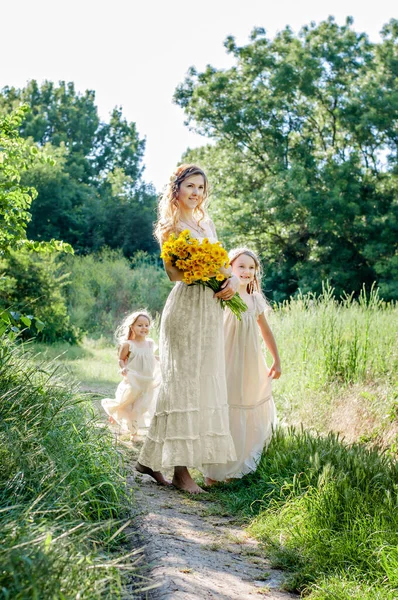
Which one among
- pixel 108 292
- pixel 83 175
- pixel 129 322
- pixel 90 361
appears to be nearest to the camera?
pixel 129 322

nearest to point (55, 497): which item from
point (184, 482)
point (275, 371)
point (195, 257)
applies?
point (184, 482)

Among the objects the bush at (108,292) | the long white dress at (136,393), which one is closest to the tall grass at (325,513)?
the long white dress at (136,393)

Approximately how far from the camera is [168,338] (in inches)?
211

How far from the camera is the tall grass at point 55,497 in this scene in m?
2.45

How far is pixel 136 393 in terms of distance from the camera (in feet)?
24.3

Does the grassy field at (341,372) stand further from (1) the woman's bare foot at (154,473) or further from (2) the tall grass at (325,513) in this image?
(1) the woman's bare foot at (154,473)

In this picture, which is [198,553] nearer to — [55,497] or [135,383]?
[55,497]

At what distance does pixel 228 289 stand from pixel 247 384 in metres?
0.97

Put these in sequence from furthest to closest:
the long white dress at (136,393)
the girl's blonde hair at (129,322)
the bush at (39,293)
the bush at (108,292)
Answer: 1. the bush at (108,292)
2. the bush at (39,293)
3. the girl's blonde hair at (129,322)
4. the long white dress at (136,393)

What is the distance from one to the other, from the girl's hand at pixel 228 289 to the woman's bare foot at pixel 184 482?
1308 millimetres

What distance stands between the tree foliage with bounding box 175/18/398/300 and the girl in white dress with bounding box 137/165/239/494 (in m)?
17.2

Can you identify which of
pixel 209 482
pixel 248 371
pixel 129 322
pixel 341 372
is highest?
pixel 129 322

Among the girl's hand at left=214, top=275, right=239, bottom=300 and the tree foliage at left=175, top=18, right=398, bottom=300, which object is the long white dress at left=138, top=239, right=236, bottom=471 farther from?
the tree foliage at left=175, top=18, right=398, bottom=300

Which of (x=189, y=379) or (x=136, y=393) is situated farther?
(x=136, y=393)
